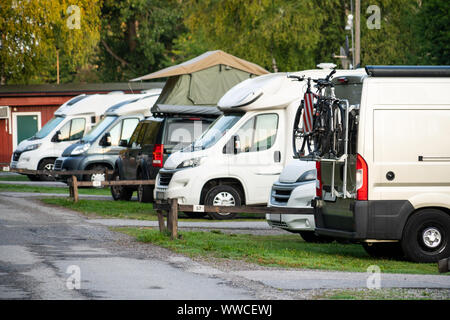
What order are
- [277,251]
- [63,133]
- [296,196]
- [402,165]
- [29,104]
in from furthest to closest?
[29,104] < [63,133] < [296,196] < [277,251] < [402,165]

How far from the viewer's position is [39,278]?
10.5 m

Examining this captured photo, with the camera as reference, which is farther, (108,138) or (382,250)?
(108,138)

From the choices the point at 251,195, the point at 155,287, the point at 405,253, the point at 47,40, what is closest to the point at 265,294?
the point at 155,287

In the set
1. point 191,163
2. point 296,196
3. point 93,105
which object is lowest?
point 296,196

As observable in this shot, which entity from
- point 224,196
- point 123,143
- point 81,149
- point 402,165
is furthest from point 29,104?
point 402,165

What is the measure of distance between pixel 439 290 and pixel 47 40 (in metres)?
34.0

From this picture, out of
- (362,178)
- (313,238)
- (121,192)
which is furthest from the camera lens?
(121,192)

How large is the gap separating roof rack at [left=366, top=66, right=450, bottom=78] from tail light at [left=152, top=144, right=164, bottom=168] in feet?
30.5

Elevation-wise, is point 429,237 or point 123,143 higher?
point 123,143

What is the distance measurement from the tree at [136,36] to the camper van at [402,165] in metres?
46.3

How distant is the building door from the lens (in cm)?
4438

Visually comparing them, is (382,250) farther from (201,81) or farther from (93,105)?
(93,105)

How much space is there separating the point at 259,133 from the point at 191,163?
147cm

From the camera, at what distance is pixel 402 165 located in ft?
41.1
